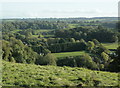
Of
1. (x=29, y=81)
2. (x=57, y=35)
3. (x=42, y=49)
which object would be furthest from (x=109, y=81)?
(x=57, y=35)

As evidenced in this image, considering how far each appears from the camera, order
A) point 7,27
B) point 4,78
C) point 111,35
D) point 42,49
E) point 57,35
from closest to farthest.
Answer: point 4,78 < point 42,49 < point 111,35 < point 57,35 < point 7,27

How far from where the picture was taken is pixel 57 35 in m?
87.9

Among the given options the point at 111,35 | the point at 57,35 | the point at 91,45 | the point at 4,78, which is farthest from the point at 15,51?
the point at 57,35

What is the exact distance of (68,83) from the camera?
22.4 ft

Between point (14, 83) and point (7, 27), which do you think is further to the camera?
point (7, 27)

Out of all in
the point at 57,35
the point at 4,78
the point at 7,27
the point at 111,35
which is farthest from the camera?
the point at 7,27

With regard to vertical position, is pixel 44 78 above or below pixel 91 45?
above

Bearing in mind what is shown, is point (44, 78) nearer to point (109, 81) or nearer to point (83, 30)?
point (109, 81)

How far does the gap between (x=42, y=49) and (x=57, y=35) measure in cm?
3069

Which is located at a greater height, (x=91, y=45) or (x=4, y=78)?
(x=4, y=78)

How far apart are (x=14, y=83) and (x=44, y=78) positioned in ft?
4.29

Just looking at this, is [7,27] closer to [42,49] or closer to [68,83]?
[42,49]

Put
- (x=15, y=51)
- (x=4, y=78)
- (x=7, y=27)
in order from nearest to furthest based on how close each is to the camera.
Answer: (x=4, y=78), (x=15, y=51), (x=7, y=27)

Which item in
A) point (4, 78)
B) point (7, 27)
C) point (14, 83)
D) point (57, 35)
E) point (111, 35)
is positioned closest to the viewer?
point (14, 83)
